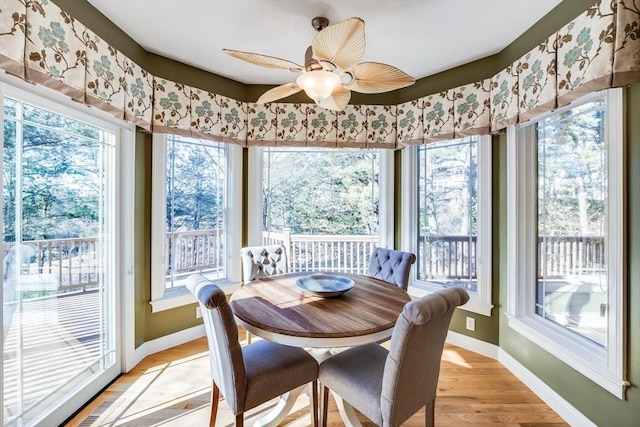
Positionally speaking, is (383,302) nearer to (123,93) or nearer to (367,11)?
(367,11)

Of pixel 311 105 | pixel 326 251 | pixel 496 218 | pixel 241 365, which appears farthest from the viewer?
pixel 326 251

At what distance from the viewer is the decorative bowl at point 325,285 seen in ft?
6.31

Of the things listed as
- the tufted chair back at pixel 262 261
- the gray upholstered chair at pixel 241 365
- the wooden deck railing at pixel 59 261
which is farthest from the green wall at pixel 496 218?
the gray upholstered chair at pixel 241 365

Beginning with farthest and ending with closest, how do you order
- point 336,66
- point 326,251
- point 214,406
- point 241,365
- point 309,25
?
point 326,251 < point 309,25 < point 336,66 < point 214,406 < point 241,365

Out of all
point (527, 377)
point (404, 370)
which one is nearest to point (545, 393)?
point (527, 377)

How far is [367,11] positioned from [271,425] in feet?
8.82

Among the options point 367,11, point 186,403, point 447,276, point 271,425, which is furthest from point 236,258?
point 367,11

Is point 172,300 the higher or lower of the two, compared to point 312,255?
lower

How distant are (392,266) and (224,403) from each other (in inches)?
63.4

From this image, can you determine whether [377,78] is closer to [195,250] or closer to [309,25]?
[309,25]

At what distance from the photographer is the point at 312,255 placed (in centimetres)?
366

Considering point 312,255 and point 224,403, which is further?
point 312,255

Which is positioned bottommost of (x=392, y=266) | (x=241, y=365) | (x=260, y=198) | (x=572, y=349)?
(x=572, y=349)

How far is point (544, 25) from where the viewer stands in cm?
207
